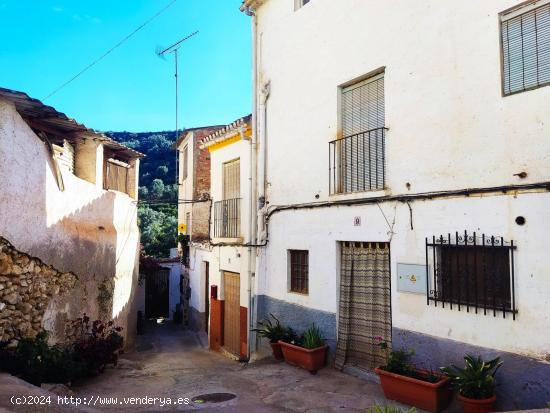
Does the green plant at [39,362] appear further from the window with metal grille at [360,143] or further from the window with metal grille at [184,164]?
the window with metal grille at [184,164]

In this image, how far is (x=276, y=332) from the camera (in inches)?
376

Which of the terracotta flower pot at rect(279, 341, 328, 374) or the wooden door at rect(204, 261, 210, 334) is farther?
the wooden door at rect(204, 261, 210, 334)

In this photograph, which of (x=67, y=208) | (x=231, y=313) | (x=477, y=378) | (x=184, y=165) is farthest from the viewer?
(x=184, y=165)

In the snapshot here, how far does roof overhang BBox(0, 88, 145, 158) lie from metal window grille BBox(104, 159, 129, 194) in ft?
3.91

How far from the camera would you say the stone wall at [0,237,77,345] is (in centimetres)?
665

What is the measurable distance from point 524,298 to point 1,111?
7.60 metres

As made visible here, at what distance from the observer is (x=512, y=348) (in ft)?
18.3

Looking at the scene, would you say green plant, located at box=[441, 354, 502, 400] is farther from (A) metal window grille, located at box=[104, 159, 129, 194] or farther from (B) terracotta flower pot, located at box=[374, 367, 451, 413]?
(A) metal window grille, located at box=[104, 159, 129, 194]

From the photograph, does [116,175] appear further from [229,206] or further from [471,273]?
[471,273]

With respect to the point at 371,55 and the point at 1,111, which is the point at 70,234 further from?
the point at 371,55

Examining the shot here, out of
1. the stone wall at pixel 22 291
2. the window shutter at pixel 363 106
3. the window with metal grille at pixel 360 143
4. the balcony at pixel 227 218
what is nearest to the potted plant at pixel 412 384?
the window with metal grille at pixel 360 143

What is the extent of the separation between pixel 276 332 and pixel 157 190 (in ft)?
113

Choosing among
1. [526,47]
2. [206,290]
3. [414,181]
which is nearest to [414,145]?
[414,181]

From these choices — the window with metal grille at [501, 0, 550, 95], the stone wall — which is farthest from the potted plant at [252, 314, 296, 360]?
the window with metal grille at [501, 0, 550, 95]
